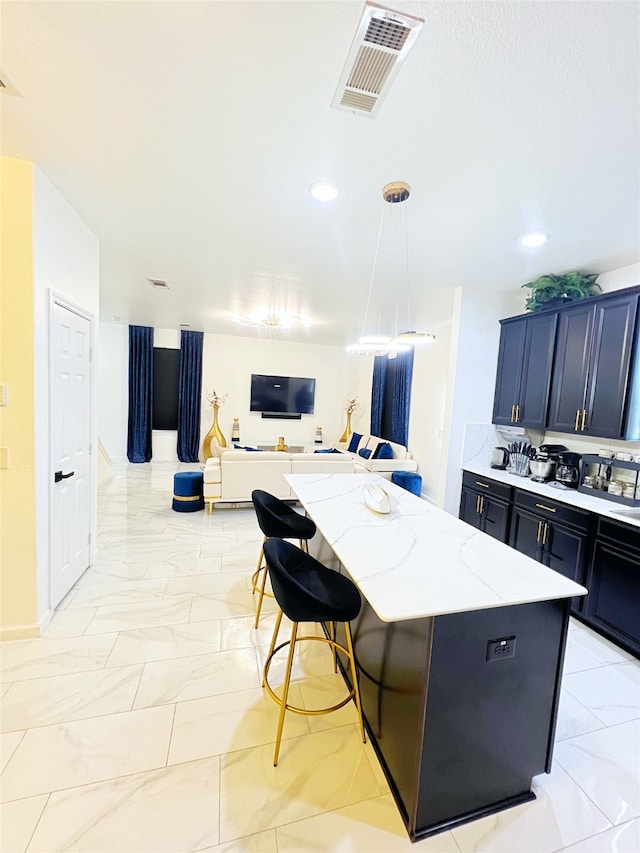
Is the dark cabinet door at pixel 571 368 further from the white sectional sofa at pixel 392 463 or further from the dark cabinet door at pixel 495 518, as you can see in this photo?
the white sectional sofa at pixel 392 463

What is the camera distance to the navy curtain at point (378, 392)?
6.97m

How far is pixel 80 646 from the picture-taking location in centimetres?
216

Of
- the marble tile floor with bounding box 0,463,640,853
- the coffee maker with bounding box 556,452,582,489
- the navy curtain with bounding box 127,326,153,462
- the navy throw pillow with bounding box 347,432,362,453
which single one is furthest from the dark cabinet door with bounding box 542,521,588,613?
the navy curtain with bounding box 127,326,153,462

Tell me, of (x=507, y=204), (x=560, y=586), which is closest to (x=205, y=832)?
(x=560, y=586)

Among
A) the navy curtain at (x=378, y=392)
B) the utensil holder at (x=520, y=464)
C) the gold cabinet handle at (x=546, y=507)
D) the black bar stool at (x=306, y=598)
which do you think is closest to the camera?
the black bar stool at (x=306, y=598)

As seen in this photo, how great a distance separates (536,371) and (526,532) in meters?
1.52

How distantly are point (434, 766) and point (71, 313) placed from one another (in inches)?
126

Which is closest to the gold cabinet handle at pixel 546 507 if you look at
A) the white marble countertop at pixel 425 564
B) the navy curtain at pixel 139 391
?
the white marble countertop at pixel 425 564

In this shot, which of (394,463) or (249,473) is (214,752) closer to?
(249,473)

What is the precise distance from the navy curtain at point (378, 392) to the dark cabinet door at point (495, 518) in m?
3.55

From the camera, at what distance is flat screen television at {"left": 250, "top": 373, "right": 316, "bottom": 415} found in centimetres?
781

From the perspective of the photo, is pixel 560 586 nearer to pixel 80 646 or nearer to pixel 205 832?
pixel 205 832

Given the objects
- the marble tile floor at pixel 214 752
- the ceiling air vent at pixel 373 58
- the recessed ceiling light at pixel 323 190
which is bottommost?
the marble tile floor at pixel 214 752

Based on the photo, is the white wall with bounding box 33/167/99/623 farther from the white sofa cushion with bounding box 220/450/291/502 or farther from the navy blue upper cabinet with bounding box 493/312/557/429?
the navy blue upper cabinet with bounding box 493/312/557/429
